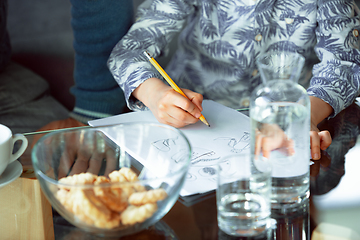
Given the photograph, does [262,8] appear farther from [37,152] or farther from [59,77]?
[59,77]

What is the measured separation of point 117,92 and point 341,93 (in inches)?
23.5

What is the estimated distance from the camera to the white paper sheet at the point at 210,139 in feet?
1.48

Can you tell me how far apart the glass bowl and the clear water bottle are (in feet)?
0.26

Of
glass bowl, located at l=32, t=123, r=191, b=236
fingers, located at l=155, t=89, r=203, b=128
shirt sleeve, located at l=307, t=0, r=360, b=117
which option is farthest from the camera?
shirt sleeve, located at l=307, t=0, r=360, b=117

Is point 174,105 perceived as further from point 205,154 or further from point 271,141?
point 271,141

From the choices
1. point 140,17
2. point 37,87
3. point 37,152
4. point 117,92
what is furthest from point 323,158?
point 37,87

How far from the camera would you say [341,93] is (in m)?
0.71

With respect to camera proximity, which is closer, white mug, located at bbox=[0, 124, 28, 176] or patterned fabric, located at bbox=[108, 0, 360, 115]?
white mug, located at bbox=[0, 124, 28, 176]

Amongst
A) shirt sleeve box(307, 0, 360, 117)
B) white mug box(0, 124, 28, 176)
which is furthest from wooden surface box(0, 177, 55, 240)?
shirt sleeve box(307, 0, 360, 117)

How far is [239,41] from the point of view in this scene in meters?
0.87

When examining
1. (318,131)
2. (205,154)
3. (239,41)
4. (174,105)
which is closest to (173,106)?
(174,105)

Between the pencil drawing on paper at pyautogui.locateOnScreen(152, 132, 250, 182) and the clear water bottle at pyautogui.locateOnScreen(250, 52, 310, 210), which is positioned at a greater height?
the clear water bottle at pyautogui.locateOnScreen(250, 52, 310, 210)

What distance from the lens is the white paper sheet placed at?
451 mm

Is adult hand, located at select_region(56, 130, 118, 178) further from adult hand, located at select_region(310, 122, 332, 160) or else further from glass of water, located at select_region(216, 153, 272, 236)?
adult hand, located at select_region(310, 122, 332, 160)
